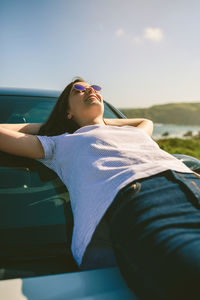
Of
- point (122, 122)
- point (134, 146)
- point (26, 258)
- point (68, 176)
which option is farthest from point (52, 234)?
point (122, 122)

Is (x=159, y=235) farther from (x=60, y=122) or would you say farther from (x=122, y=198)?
(x=60, y=122)

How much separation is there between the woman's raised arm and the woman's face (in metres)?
0.45

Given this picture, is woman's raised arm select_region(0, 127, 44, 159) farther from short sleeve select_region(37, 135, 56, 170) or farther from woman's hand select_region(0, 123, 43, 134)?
woman's hand select_region(0, 123, 43, 134)

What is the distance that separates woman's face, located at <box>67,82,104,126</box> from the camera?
6.49 feet

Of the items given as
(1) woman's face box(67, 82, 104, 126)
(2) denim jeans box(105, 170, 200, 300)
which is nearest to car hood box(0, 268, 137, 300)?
(2) denim jeans box(105, 170, 200, 300)

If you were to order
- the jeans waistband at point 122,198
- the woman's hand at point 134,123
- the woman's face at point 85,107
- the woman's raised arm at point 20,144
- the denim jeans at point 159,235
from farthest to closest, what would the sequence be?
the woman's hand at point 134,123, the woman's face at point 85,107, the woman's raised arm at point 20,144, the jeans waistband at point 122,198, the denim jeans at point 159,235

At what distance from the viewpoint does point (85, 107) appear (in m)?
2.00

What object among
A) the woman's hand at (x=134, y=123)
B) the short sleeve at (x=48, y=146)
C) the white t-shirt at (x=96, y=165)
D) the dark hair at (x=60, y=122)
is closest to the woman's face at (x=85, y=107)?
the dark hair at (x=60, y=122)

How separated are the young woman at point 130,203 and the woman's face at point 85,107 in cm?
28

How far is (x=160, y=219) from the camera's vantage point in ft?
3.49

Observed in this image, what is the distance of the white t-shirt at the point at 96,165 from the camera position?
4.02 feet

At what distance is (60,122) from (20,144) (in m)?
0.52

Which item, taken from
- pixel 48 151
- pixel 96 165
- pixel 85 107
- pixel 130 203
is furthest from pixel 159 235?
pixel 85 107

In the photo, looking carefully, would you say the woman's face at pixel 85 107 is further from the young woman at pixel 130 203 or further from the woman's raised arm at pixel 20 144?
the woman's raised arm at pixel 20 144
